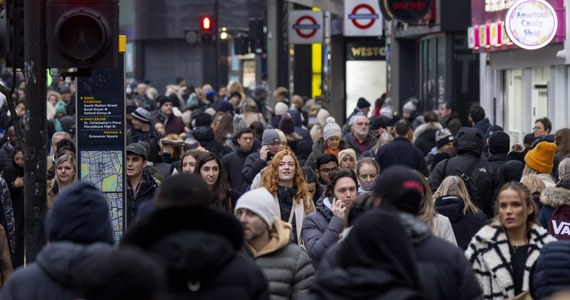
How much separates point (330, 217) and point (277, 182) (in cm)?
174

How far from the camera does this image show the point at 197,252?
19.6 feet

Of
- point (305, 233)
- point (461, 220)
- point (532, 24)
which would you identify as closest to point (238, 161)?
point (461, 220)

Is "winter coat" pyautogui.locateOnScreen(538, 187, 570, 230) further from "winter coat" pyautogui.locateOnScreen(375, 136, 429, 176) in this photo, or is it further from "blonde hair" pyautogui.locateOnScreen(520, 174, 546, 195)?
"winter coat" pyautogui.locateOnScreen(375, 136, 429, 176)

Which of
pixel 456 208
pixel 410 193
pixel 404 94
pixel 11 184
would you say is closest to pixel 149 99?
pixel 404 94

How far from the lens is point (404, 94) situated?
39.6 m

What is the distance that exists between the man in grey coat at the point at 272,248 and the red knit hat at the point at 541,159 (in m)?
6.25

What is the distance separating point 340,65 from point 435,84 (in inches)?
351

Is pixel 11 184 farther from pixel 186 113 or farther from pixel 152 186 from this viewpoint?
pixel 186 113

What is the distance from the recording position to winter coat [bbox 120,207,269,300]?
19.6 feet

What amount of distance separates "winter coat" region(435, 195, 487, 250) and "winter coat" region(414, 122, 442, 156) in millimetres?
8596

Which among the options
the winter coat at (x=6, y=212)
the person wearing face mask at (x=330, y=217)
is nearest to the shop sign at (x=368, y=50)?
the winter coat at (x=6, y=212)

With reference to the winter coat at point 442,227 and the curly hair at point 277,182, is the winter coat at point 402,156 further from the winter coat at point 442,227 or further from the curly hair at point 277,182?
the winter coat at point 442,227

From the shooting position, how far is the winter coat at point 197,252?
5.97 m

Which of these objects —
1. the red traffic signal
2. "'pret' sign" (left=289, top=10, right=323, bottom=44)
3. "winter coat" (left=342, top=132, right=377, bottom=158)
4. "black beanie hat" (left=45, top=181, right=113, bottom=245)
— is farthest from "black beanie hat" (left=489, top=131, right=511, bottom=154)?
"'pret' sign" (left=289, top=10, right=323, bottom=44)
